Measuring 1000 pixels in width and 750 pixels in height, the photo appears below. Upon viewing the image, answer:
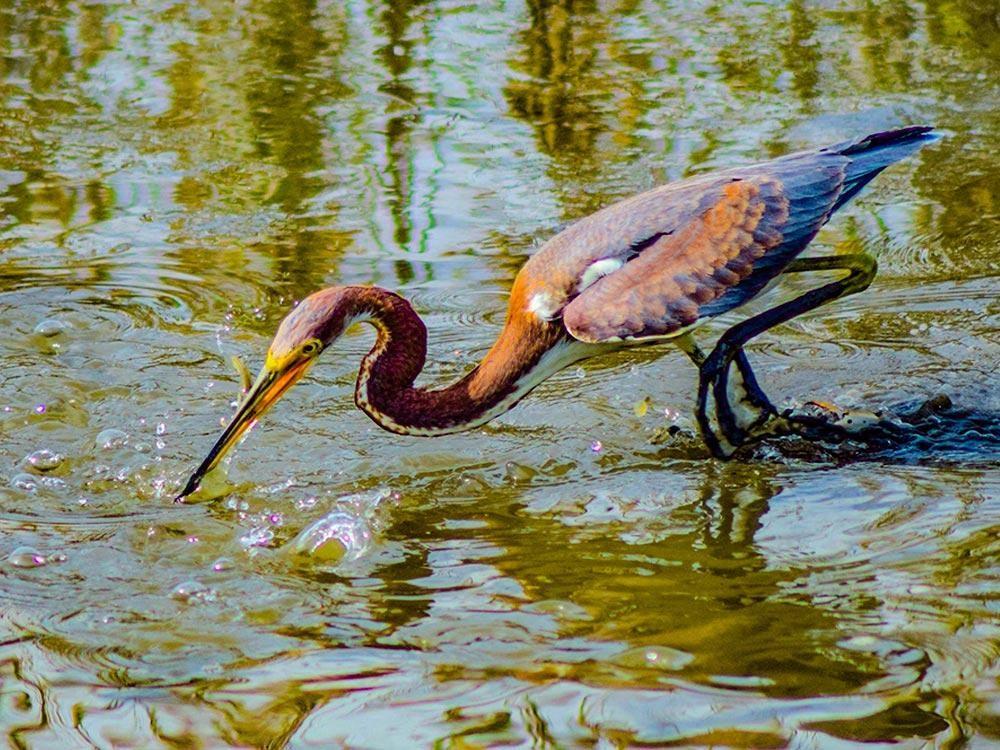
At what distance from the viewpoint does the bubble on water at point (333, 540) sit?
4.45m

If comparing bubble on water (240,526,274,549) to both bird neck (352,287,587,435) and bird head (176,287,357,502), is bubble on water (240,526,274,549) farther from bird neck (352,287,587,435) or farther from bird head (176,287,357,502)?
bird neck (352,287,587,435)

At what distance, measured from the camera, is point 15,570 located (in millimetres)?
4301

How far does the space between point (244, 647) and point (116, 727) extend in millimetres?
445

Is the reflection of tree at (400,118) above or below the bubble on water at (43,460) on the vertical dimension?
above

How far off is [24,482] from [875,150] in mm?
3214

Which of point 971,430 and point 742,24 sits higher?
point 742,24

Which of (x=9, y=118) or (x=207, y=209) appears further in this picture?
(x=9, y=118)

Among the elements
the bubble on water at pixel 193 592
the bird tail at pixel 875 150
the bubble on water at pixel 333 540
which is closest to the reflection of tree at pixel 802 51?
the bird tail at pixel 875 150

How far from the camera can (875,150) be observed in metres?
5.57

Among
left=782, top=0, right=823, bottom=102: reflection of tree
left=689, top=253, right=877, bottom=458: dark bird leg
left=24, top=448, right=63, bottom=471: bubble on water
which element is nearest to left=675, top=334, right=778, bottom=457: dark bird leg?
left=689, top=253, right=877, bottom=458: dark bird leg

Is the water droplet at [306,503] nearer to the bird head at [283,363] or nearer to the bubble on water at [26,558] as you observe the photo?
the bird head at [283,363]

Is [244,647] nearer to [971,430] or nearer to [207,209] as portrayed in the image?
[971,430]

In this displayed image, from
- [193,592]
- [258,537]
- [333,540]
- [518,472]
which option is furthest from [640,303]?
[193,592]

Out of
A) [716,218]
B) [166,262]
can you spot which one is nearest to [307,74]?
[166,262]
